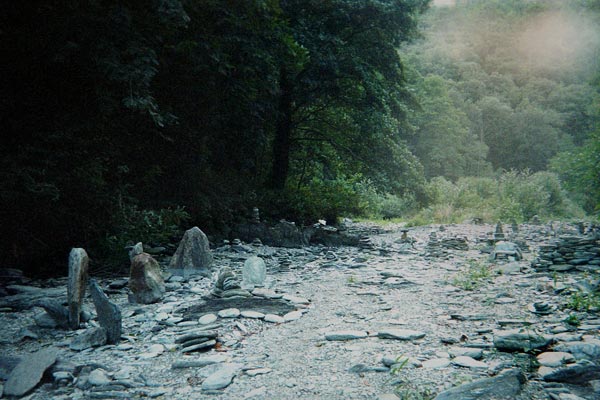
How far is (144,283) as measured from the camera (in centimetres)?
454

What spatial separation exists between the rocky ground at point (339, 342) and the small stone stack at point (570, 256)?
35cm

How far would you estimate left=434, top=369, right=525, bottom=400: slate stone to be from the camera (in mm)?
2158

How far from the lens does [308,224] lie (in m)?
11.2

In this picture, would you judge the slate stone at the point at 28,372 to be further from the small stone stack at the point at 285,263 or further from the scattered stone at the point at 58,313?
the small stone stack at the point at 285,263

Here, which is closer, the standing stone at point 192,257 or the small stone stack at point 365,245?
the standing stone at point 192,257

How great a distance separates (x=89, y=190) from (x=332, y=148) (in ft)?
28.4

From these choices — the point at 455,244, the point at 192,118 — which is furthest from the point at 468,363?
the point at 455,244

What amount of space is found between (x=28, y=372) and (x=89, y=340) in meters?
0.66

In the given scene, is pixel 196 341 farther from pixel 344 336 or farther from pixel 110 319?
pixel 344 336

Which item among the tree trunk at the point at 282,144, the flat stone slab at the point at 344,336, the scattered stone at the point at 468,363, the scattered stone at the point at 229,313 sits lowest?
the scattered stone at the point at 229,313

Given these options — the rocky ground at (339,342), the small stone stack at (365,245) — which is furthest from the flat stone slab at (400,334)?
the small stone stack at (365,245)

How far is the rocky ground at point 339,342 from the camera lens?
97.3 inches

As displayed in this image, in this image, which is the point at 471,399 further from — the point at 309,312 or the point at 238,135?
the point at 238,135

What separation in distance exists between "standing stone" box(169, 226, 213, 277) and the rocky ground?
1.12 feet
